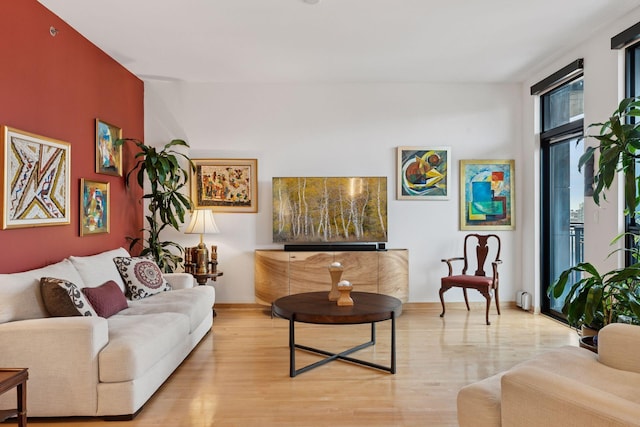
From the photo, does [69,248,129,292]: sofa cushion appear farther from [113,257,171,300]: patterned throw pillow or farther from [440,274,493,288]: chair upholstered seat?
[440,274,493,288]: chair upholstered seat

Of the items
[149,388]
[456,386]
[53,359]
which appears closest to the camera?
[53,359]

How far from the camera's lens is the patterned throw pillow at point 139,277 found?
13.9 feet

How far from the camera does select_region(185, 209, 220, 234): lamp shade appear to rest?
5449 millimetres

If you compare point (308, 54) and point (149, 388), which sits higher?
point (308, 54)

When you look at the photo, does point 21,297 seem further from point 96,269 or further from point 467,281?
point 467,281

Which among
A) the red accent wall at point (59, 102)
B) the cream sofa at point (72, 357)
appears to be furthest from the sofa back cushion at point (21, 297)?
the red accent wall at point (59, 102)

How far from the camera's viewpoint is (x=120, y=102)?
16.8ft

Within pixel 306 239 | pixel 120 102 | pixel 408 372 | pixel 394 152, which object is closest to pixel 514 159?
pixel 394 152

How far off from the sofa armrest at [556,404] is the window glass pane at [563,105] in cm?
393

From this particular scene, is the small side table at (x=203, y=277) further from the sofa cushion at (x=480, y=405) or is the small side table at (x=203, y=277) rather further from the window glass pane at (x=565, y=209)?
the window glass pane at (x=565, y=209)

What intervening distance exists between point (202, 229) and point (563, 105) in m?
4.38

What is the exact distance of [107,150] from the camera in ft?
15.5

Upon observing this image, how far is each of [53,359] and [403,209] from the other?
428 cm

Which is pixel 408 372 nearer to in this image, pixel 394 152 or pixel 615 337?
pixel 615 337
